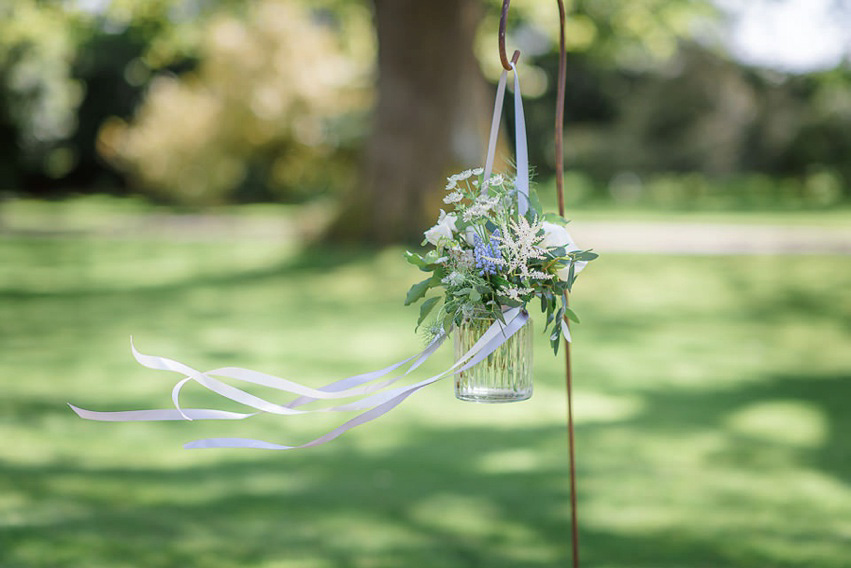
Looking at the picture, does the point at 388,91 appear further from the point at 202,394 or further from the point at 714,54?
the point at 714,54

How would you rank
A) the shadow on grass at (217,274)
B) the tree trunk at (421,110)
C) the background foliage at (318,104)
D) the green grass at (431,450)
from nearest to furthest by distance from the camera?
the green grass at (431,450) → the shadow on grass at (217,274) → the tree trunk at (421,110) → the background foliage at (318,104)

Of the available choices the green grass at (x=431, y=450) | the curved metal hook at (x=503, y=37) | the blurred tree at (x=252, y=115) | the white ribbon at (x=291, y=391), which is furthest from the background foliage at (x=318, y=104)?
the white ribbon at (x=291, y=391)

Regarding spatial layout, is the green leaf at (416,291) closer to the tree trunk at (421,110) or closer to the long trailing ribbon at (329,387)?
the long trailing ribbon at (329,387)

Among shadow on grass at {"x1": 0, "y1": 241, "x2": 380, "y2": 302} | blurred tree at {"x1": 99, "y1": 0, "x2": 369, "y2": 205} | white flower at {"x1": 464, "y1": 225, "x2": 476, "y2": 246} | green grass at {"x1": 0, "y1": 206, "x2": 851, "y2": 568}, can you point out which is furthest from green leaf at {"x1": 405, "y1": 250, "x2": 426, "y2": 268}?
blurred tree at {"x1": 99, "y1": 0, "x2": 369, "y2": 205}

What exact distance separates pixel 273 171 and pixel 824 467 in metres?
19.0

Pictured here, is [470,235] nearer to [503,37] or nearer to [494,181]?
[494,181]

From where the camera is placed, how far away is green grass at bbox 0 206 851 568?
4.15 m

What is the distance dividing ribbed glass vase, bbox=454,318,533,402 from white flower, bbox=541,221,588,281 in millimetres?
151

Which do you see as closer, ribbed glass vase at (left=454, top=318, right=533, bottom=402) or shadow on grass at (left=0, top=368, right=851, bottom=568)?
ribbed glass vase at (left=454, top=318, right=533, bottom=402)

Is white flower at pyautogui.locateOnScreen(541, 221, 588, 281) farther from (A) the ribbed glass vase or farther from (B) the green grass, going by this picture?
(B) the green grass

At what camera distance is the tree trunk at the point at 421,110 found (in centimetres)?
1249

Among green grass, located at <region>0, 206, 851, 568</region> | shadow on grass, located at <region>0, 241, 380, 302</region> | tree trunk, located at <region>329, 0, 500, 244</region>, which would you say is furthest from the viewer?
tree trunk, located at <region>329, 0, 500, 244</region>

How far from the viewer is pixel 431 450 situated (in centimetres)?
554

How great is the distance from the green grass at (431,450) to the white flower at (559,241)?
71.4 inches
